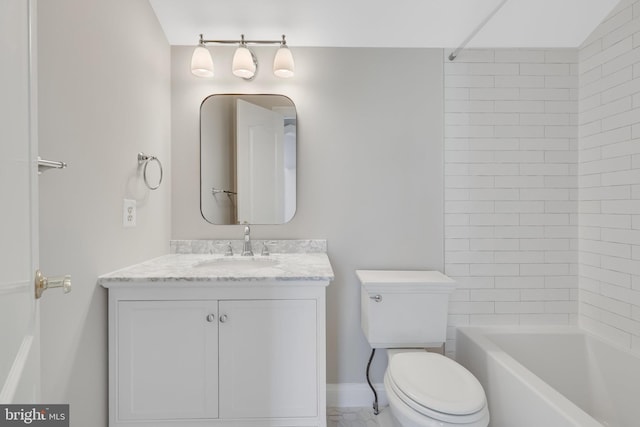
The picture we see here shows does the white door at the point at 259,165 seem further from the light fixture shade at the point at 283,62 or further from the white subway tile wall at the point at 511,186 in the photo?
the white subway tile wall at the point at 511,186

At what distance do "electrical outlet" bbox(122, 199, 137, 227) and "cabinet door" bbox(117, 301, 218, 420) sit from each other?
363 mm

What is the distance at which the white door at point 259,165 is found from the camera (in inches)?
83.0

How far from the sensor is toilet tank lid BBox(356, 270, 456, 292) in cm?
178

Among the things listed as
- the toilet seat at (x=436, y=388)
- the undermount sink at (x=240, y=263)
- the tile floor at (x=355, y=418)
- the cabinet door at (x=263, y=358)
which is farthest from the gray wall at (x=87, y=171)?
the toilet seat at (x=436, y=388)

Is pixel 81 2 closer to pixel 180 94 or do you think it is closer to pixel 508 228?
pixel 180 94

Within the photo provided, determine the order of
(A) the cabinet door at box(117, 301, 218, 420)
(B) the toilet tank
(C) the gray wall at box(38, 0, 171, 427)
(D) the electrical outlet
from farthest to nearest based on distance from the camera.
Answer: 1. (B) the toilet tank
2. (D) the electrical outlet
3. (A) the cabinet door at box(117, 301, 218, 420)
4. (C) the gray wall at box(38, 0, 171, 427)

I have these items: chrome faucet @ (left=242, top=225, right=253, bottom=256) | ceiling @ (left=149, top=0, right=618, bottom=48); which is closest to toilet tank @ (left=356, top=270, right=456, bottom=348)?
chrome faucet @ (left=242, top=225, right=253, bottom=256)

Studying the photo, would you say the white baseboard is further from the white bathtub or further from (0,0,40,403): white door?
(0,0,40,403): white door

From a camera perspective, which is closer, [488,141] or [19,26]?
[19,26]

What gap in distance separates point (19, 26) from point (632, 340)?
8.42 feet

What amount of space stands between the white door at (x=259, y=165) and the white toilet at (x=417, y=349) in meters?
0.68

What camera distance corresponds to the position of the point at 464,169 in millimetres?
2098

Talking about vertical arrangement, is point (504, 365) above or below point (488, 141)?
below

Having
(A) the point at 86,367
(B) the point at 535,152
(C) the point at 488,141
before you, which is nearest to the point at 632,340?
(B) the point at 535,152
